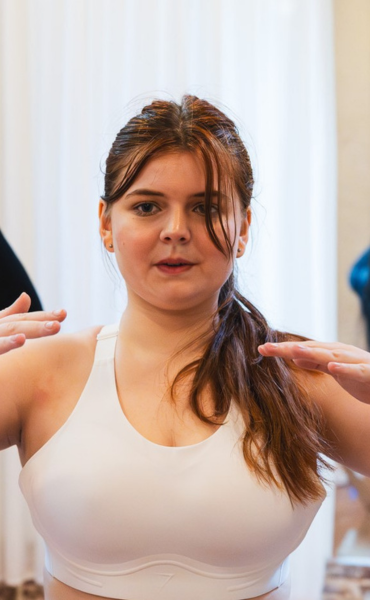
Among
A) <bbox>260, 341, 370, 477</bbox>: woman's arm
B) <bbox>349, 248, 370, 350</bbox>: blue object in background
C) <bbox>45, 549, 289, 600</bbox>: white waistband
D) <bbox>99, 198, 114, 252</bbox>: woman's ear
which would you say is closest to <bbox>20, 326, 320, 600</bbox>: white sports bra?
<bbox>45, 549, 289, 600</bbox>: white waistband

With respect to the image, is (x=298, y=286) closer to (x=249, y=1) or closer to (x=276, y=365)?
(x=249, y=1)

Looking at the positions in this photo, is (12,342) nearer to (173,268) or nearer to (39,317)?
(39,317)

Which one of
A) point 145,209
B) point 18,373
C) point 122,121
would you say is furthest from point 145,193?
point 122,121

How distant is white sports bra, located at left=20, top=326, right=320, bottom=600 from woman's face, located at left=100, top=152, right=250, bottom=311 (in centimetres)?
21

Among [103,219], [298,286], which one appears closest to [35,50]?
[298,286]

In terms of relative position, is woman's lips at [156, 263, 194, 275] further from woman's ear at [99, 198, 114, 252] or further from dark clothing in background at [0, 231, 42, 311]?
dark clothing in background at [0, 231, 42, 311]

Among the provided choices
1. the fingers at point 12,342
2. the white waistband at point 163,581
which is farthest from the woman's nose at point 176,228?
the white waistband at point 163,581

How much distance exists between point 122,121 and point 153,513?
174cm

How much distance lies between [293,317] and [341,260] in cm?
42

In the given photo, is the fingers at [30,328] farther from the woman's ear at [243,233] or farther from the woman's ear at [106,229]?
the woman's ear at [243,233]

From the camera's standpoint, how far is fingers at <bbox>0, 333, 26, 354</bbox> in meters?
0.92

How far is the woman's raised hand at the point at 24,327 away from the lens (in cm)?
92

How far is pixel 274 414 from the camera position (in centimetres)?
111

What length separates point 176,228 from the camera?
3.36 ft
